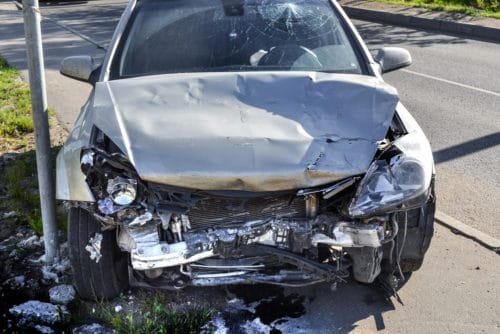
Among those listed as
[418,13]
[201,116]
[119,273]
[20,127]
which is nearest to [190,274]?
[119,273]

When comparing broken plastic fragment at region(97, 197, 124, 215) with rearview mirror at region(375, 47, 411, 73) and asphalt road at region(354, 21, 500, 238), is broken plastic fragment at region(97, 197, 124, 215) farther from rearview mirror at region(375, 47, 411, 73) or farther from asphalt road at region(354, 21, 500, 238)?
asphalt road at region(354, 21, 500, 238)

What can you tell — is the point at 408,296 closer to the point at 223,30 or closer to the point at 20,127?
the point at 223,30

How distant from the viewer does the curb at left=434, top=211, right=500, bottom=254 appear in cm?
445

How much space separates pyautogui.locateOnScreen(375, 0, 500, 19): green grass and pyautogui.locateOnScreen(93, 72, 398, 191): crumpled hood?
38.3 feet

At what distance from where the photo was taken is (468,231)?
463 cm

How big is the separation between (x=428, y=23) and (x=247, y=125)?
453 inches

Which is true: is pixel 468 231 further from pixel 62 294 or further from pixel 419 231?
pixel 62 294

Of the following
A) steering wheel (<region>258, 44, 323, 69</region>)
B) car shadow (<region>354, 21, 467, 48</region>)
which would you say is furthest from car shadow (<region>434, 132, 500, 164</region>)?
car shadow (<region>354, 21, 467, 48</region>)

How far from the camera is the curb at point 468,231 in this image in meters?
4.45

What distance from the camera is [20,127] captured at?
6895mm

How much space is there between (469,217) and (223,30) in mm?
2446

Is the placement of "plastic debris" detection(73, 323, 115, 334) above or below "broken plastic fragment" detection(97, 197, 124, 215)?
below

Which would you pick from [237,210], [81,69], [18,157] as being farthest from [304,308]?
[18,157]

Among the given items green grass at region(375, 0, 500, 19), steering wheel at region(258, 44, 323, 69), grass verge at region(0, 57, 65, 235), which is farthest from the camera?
green grass at region(375, 0, 500, 19)
